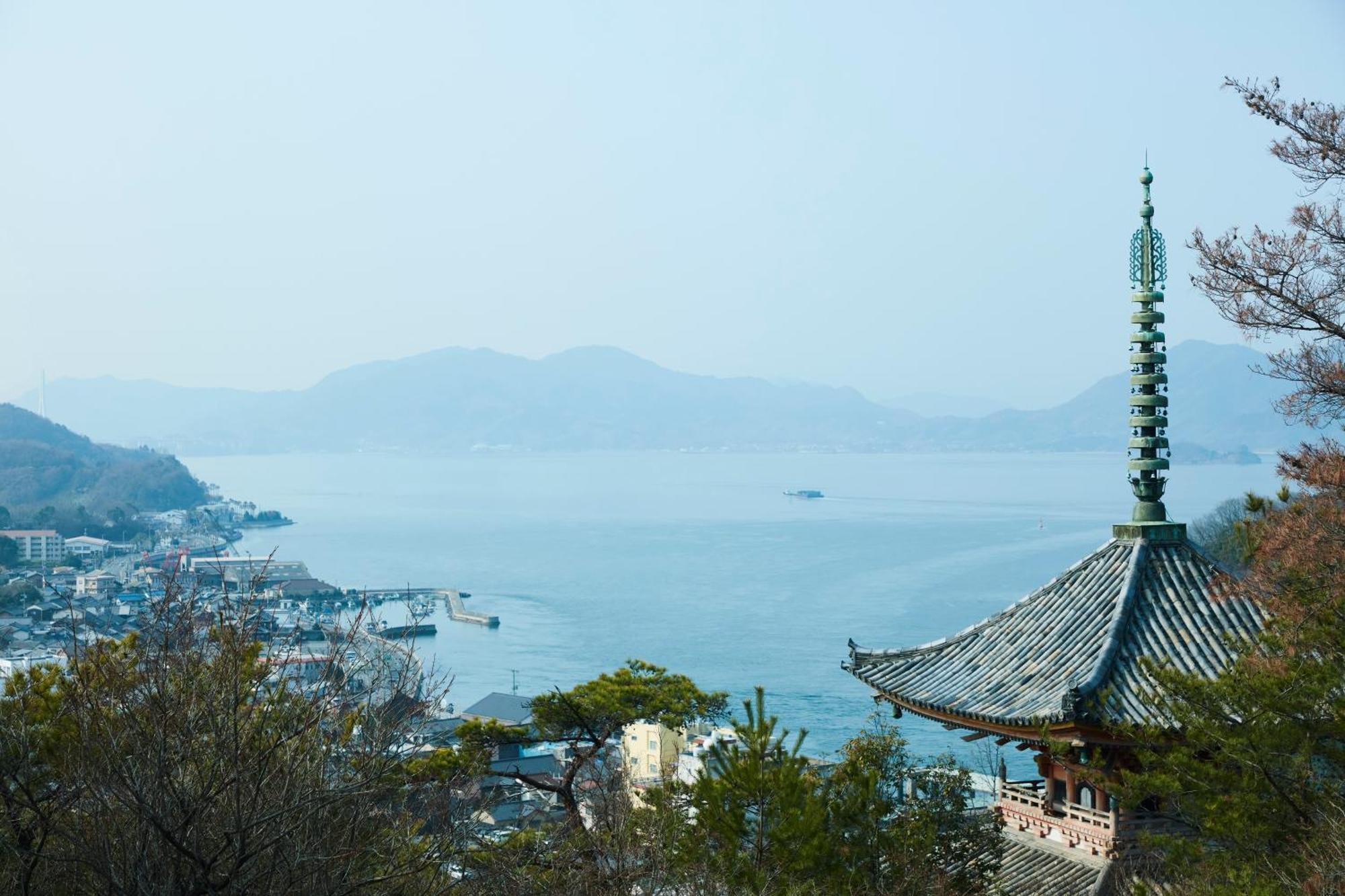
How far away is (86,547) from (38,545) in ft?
13.5

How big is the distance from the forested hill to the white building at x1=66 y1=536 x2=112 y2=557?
546 centimetres

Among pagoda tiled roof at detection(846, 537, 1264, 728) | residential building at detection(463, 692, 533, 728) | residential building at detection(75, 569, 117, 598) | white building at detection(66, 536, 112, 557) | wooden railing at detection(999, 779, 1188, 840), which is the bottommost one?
residential building at detection(463, 692, 533, 728)

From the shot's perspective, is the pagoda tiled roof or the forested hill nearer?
the pagoda tiled roof

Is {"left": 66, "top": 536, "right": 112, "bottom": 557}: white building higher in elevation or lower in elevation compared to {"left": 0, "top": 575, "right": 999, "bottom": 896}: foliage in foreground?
lower

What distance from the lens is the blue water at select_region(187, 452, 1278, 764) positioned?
40750 mm

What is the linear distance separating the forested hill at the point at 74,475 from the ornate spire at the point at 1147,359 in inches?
2945

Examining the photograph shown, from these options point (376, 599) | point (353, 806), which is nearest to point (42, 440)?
point (376, 599)

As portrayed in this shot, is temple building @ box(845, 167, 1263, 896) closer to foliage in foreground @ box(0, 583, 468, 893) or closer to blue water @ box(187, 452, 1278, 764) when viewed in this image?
foliage in foreground @ box(0, 583, 468, 893)

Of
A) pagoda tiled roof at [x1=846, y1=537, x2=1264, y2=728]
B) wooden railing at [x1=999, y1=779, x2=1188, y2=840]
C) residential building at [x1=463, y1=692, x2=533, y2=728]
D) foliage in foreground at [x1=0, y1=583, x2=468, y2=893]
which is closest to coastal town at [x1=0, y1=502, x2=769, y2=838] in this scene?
residential building at [x1=463, y1=692, x2=533, y2=728]

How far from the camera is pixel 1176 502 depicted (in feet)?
306

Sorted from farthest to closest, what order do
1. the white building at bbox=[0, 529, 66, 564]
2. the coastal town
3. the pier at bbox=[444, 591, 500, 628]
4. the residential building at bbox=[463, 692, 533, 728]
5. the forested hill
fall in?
the forested hill, the white building at bbox=[0, 529, 66, 564], the pier at bbox=[444, 591, 500, 628], the residential building at bbox=[463, 692, 533, 728], the coastal town

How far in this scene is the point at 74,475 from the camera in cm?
8800

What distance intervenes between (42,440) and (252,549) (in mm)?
34591

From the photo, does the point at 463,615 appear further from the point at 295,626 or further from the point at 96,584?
the point at 295,626
